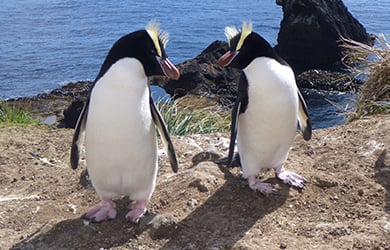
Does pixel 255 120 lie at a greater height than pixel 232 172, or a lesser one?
greater

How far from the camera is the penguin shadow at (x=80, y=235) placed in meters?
3.53

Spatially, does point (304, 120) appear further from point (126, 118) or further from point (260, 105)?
point (126, 118)

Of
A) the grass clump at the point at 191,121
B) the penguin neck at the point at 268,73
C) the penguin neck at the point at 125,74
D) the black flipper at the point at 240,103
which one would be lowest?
the grass clump at the point at 191,121

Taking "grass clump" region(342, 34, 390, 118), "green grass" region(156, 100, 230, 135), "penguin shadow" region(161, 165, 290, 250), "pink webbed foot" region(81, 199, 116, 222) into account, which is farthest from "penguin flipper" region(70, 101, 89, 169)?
"grass clump" region(342, 34, 390, 118)

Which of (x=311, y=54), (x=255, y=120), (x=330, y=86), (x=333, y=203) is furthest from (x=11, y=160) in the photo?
(x=311, y=54)

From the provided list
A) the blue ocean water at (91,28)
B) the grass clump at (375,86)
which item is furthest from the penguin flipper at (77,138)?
the blue ocean water at (91,28)

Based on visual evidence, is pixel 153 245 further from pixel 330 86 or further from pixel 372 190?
pixel 330 86

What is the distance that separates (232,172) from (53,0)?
28.4 metres

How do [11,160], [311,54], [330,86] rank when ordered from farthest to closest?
[311,54]
[330,86]
[11,160]

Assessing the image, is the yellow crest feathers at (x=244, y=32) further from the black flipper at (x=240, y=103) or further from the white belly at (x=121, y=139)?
the white belly at (x=121, y=139)

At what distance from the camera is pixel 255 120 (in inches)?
156

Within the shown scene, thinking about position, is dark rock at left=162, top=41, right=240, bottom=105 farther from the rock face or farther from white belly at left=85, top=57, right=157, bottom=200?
white belly at left=85, top=57, right=157, bottom=200

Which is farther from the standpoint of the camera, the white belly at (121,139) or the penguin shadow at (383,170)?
the penguin shadow at (383,170)

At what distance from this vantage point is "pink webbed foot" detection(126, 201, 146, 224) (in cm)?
370
